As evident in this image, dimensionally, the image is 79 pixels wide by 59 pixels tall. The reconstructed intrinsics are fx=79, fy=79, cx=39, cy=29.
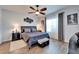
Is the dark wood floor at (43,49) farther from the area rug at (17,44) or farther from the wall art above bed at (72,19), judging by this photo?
the wall art above bed at (72,19)

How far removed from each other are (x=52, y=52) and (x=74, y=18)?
655 mm

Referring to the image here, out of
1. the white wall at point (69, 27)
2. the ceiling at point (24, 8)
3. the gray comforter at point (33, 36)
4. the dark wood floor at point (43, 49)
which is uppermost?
the ceiling at point (24, 8)

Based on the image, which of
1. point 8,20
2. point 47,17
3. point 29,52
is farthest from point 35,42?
point 8,20

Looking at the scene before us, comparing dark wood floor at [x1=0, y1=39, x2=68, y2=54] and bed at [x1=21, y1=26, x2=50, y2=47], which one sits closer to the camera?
dark wood floor at [x1=0, y1=39, x2=68, y2=54]

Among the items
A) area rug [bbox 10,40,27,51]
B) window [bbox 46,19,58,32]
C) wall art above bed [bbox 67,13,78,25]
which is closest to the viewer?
wall art above bed [bbox 67,13,78,25]

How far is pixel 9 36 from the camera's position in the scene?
4.55 ft

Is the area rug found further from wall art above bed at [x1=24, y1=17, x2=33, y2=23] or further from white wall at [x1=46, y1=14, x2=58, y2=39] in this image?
white wall at [x1=46, y1=14, x2=58, y2=39]

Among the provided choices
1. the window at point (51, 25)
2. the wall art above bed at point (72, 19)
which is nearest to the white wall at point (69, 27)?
the wall art above bed at point (72, 19)

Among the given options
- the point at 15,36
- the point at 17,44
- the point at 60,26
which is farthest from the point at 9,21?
the point at 60,26

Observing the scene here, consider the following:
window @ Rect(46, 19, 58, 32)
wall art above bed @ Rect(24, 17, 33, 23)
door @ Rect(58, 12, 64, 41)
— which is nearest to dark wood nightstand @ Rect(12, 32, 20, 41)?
wall art above bed @ Rect(24, 17, 33, 23)

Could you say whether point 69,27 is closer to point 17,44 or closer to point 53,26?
point 53,26

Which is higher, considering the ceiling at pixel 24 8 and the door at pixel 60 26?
the ceiling at pixel 24 8
